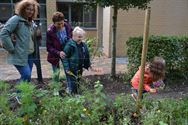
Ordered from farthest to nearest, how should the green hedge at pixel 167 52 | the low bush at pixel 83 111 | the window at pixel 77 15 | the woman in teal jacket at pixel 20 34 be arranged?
1. the window at pixel 77 15
2. the green hedge at pixel 167 52
3. the woman in teal jacket at pixel 20 34
4. the low bush at pixel 83 111

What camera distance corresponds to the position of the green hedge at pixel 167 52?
307 inches

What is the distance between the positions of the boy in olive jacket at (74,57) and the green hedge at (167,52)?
2129mm

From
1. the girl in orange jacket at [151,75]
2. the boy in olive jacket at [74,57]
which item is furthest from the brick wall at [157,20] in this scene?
the girl in orange jacket at [151,75]

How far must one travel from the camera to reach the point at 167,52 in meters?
7.96

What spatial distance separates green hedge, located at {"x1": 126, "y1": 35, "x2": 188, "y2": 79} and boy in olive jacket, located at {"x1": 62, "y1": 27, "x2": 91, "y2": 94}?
213cm

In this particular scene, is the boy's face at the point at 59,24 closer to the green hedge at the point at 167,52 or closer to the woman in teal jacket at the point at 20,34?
the woman in teal jacket at the point at 20,34

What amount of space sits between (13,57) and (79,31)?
3.61 ft

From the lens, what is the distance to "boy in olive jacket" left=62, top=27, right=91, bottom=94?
5.75 m

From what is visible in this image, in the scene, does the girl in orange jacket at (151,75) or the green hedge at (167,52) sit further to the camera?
the green hedge at (167,52)

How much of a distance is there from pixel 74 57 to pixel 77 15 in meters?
13.4

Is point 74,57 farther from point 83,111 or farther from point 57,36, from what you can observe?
point 83,111

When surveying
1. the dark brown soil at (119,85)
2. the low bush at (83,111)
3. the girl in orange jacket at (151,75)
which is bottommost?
the dark brown soil at (119,85)

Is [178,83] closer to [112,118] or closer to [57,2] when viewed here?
[112,118]

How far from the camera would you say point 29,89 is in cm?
393
